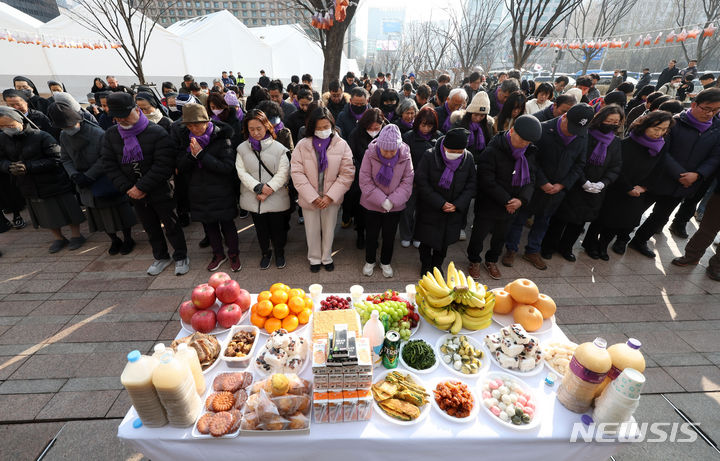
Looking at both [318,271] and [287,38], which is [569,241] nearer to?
[318,271]

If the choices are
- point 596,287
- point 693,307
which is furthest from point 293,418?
point 693,307

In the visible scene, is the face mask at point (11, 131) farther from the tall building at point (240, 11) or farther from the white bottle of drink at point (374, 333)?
the tall building at point (240, 11)

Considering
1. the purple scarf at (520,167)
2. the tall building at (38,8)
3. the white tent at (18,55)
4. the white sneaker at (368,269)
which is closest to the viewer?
the purple scarf at (520,167)

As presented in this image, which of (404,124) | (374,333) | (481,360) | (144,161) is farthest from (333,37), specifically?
(481,360)

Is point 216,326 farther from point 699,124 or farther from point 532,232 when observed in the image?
point 699,124

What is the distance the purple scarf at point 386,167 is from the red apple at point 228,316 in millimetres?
2235

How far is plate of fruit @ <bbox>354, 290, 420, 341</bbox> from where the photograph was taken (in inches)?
87.8

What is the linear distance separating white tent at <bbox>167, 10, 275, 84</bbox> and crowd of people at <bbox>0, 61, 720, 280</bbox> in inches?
1025

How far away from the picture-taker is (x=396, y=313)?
2.25m

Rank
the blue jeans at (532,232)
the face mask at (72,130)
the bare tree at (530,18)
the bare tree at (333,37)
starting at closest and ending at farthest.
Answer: the face mask at (72,130) → the blue jeans at (532,232) → the bare tree at (333,37) → the bare tree at (530,18)

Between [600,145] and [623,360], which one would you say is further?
[600,145]

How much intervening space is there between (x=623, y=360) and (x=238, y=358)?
87.6 inches

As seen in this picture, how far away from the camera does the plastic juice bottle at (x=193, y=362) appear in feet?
5.52

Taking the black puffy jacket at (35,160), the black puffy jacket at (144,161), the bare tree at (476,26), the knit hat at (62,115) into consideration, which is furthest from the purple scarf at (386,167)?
the bare tree at (476,26)
